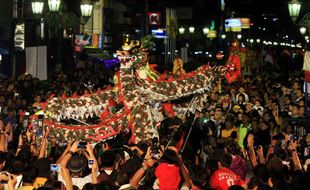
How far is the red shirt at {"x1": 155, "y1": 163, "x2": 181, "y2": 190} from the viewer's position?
1202 cm

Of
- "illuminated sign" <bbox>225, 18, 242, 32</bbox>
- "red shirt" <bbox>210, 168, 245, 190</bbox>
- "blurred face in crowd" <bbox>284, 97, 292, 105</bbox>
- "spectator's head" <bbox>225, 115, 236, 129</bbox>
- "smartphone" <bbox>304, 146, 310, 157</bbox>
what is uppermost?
"red shirt" <bbox>210, 168, 245, 190</bbox>

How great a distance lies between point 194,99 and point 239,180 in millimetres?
8193

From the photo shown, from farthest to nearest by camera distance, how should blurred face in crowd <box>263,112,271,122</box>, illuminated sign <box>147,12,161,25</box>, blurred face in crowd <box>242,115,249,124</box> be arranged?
illuminated sign <box>147,12,161,25</box> → blurred face in crowd <box>263,112,271,122</box> → blurred face in crowd <box>242,115,249,124</box>

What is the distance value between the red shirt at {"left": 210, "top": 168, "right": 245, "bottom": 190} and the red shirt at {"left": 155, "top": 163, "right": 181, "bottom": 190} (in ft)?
1.68

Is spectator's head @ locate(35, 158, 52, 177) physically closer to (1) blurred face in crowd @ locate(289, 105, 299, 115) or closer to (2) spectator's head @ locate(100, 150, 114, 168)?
(2) spectator's head @ locate(100, 150, 114, 168)

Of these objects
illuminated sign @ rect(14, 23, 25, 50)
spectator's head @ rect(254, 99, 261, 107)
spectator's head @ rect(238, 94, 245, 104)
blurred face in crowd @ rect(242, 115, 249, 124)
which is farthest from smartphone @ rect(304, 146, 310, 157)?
illuminated sign @ rect(14, 23, 25, 50)

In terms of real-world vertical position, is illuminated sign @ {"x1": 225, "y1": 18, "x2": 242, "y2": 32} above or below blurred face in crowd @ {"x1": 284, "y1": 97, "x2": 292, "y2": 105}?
below

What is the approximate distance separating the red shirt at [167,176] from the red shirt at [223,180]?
51 centimetres

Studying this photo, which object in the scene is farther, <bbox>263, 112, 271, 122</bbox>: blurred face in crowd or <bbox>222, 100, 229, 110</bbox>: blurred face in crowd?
<bbox>222, 100, 229, 110</bbox>: blurred face in crowd

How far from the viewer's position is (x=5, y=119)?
820 inches

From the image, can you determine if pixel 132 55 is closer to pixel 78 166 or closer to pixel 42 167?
pixel 42 167

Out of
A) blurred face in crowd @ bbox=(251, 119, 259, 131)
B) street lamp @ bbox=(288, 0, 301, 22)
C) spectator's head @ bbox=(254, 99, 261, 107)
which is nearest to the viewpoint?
blurred face in crowd @ bbox=(251, 119, 259, 131)

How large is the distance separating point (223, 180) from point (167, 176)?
771 mm

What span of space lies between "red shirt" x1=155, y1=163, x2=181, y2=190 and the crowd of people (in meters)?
0.01
